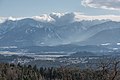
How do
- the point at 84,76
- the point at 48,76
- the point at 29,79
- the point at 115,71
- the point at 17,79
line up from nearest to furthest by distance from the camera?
1. the point at 115,71
2. the point at 29,79
3. the point at 17,79
4. the point at 84,76
5. the point at 48,76

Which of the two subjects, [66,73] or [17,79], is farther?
[66,73]

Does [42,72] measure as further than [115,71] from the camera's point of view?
Yes

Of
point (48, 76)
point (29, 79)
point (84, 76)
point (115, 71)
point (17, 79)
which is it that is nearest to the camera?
point (115, 71)

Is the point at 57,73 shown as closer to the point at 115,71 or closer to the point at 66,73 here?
the point at 66,73

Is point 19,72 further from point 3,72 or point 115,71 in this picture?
point 115,71

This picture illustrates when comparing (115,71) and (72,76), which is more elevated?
(115,71)

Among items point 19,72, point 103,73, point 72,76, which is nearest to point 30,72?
point 19,72

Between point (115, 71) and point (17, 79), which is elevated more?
point (115, 71)

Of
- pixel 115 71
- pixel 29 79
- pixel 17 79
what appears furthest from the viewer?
pixel 17 79

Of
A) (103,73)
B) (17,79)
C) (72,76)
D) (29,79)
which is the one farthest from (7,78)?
(103,73)
